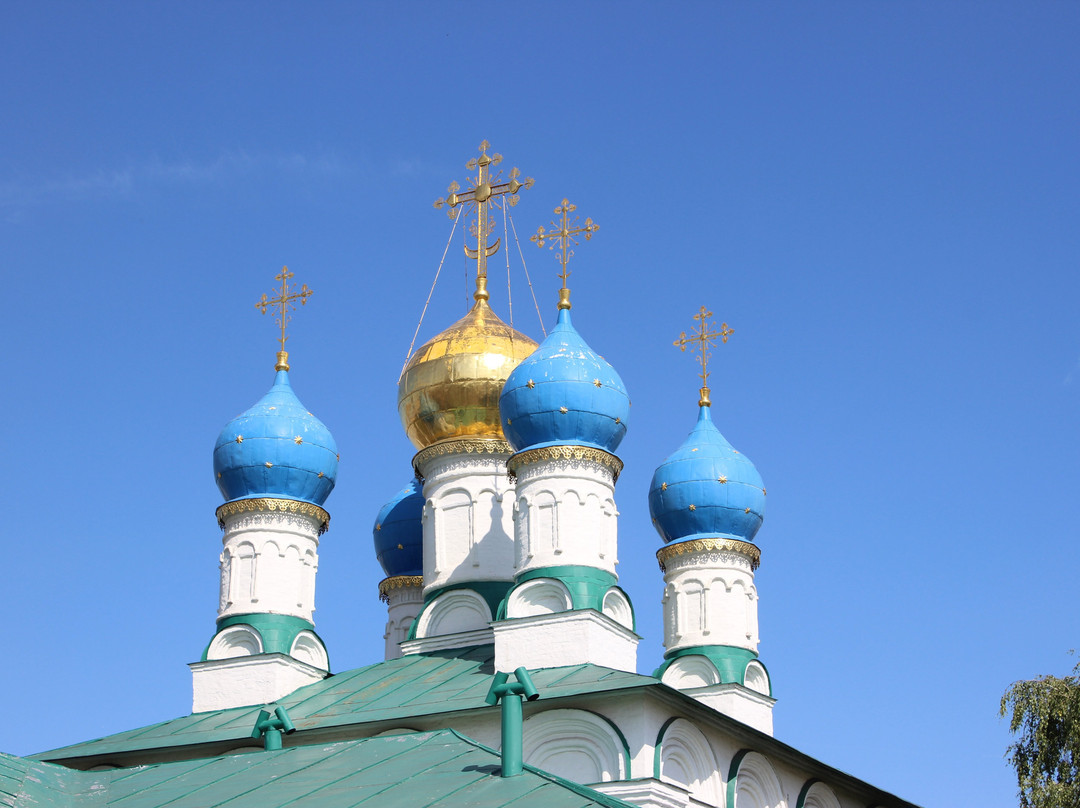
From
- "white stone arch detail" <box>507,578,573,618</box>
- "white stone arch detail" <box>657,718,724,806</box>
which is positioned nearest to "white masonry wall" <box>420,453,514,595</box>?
"white stone arch detail" <box>507,578,573,618</box>

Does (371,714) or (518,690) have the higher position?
(371,714)

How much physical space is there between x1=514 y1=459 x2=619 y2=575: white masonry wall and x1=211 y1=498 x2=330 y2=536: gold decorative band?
250cm

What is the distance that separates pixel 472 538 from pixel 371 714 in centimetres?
325

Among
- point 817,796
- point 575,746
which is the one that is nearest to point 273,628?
point 575,746

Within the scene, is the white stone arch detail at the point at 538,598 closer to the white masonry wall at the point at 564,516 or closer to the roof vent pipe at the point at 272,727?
the white masonry wall at the point at 564,516

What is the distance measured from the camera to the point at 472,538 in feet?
55.8

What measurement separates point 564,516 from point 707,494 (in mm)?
2970

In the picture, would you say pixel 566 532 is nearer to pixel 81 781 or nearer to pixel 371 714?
pixel 371 714

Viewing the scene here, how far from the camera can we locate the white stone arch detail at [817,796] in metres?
15.2

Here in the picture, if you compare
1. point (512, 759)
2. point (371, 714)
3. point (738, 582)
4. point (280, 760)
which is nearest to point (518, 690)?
point (512, 759)

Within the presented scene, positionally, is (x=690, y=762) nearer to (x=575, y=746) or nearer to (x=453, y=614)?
(x=575, y=746)

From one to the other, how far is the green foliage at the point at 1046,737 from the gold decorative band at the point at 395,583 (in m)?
6.67

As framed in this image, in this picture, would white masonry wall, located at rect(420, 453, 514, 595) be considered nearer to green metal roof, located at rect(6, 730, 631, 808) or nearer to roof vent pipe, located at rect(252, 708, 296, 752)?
roof vent pipe, located at rect(252, 708, 296, 752)

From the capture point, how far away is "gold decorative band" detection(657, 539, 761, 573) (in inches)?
703
